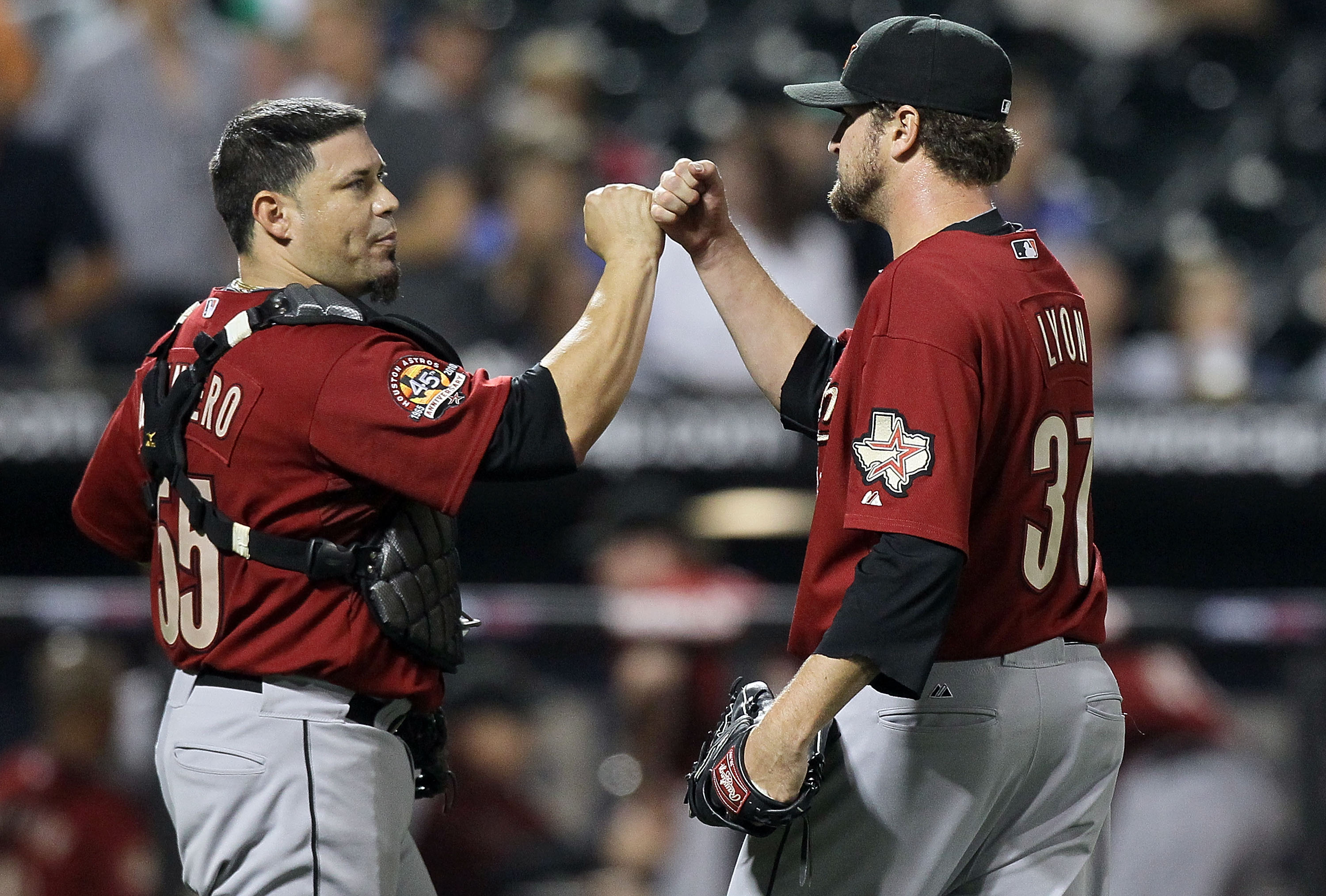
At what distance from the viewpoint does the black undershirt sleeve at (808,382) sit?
2615mm

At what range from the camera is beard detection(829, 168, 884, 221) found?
2.33 meters

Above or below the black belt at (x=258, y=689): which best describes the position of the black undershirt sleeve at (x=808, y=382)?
above

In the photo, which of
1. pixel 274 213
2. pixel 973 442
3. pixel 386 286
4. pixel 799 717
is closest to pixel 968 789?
pixel 799 717

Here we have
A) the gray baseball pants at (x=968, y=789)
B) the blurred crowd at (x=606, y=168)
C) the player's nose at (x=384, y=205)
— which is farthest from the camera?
the blurred crowd at (x=606, y=168)

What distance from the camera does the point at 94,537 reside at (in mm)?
2750

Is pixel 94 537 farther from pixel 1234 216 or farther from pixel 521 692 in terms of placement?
pixel 1234 216

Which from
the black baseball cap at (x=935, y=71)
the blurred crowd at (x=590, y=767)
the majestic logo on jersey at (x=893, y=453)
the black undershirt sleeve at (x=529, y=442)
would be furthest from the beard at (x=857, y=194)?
the blurred crowd at (x=590, y=767)

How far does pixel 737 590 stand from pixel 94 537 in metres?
2.42

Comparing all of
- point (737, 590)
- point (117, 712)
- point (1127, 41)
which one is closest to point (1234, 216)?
point (1127, 41)

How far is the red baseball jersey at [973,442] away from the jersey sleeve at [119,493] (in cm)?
107

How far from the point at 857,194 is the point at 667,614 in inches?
87.2

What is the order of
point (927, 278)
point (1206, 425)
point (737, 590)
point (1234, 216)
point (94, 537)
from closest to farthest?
1. point (927, 278)
2. point (94, 537)
3. point (737, 590)
4. point (1206, 425)
5. point (1234, 216)

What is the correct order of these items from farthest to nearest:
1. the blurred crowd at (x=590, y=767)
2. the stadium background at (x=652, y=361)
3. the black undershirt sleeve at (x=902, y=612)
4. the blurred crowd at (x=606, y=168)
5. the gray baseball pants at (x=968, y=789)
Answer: the blurred crowd at (x=606, y=168)
the stadium background at (x=652, y=361)
the blurred crowd at (x=590, y=767)
the gray baseball pants at (x=968, y=789)
the black undershirt sleeve at (x=902, y=612)

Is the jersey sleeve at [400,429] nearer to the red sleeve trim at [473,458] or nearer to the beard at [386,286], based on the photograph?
the red sleeve trim at [473,458]
